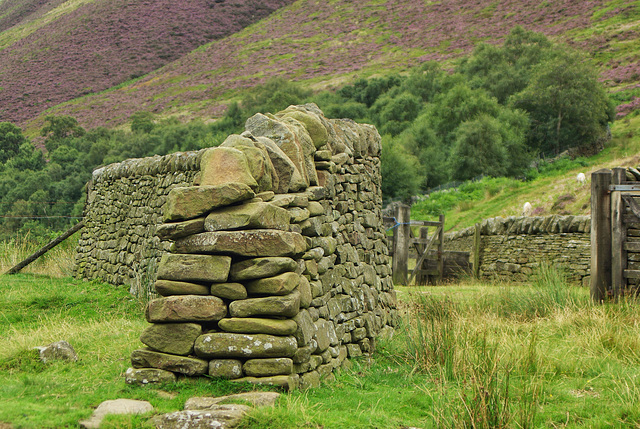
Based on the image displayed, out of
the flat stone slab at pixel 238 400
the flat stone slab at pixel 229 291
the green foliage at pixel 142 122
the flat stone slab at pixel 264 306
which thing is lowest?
the flat stone slab at pixel 238 400

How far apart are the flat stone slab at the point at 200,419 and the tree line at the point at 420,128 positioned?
73.3 ft

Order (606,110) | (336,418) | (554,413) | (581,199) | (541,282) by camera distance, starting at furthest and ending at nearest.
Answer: (606,110), (581,199), (541,282), (554,413), (336,418)

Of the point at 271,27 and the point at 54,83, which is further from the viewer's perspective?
the point at 271,27

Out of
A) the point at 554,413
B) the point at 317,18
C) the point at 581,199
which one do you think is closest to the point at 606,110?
the point at 581,199

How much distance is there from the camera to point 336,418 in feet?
13.1

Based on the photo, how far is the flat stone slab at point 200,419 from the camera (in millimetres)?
3590

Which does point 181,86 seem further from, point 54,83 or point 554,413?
point 554,413

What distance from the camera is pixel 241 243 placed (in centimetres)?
450

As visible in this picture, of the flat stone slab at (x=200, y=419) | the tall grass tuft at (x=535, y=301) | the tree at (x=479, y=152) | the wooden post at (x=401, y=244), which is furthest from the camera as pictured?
the tree at (x=479, y=152)

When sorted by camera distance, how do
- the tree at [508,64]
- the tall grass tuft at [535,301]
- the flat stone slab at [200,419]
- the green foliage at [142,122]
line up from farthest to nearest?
the green foliage at [142,122] < the tree at [508,64] < the tall grass tuft at [535,301] < the flat stone slab at [200,419]

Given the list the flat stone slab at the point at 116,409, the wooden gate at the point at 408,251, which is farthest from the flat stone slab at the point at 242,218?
the wooden gate at the point at 408,251

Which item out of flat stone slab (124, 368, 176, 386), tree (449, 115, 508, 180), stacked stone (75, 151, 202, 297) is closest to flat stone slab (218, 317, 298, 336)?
flat stone slab (124, 368, 176, 386)

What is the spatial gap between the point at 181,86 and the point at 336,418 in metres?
70.8

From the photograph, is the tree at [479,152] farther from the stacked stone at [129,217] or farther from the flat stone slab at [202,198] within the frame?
the flat stone slab at [202,198]
